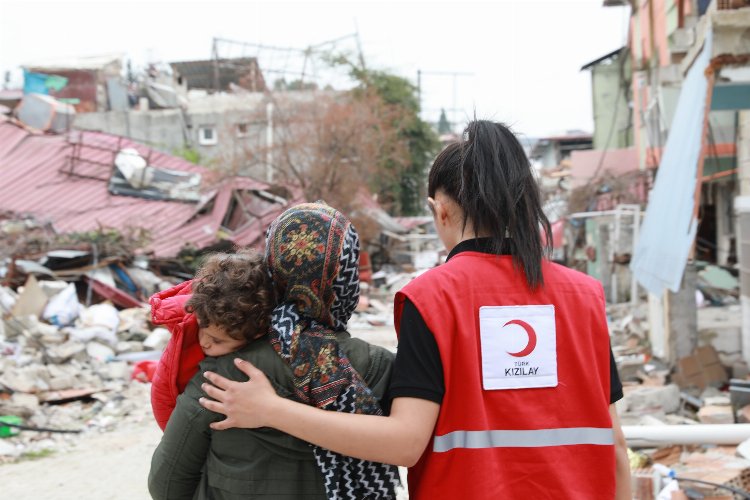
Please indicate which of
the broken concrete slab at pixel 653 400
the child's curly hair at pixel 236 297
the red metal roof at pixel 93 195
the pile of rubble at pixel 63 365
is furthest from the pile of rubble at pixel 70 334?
the child's curly hair at pixel 236 297

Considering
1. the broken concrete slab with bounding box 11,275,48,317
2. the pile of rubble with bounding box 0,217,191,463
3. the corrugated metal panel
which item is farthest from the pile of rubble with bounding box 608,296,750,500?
the broken concrete slab with bounding box 11,275,48,317

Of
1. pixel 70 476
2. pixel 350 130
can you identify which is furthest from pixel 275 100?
pixel 70 476

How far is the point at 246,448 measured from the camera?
161 centimetres

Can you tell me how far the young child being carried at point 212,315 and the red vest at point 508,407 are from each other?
337mm

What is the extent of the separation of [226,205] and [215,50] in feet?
43.7

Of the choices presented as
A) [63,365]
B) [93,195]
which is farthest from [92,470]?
[93,195]

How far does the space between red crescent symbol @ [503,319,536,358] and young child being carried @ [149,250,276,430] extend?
56 centimetres

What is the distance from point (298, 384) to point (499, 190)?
627 mm

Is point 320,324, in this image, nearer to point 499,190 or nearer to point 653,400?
point 499,190

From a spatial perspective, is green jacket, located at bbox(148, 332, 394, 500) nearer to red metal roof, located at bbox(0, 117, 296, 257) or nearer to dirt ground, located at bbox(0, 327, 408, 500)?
dirt ground, located at bbox(0, 327, 408, 500)

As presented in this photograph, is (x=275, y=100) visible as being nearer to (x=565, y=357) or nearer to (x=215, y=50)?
(x=215, y=50)

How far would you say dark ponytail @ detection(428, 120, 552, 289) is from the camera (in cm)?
157

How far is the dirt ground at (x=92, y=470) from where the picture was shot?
226 inches

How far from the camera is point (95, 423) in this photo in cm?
783
